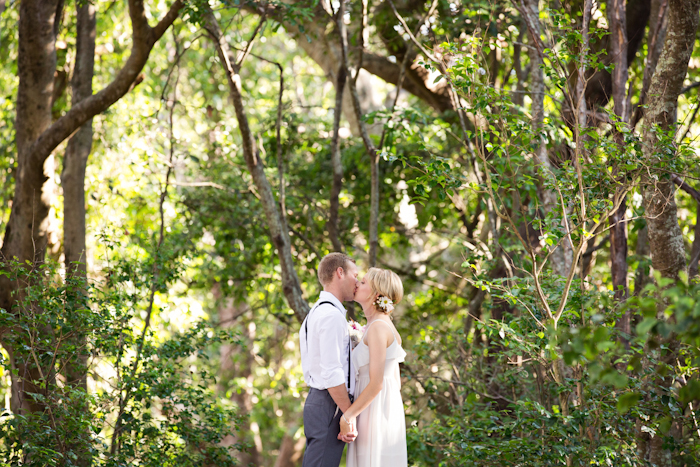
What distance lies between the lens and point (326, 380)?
3.20m

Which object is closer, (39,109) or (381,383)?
(381,383)

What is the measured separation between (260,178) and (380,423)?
2768 mm

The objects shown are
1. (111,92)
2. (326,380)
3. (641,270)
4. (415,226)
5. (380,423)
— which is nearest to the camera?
(326,380)

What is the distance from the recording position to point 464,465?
3.99 metres

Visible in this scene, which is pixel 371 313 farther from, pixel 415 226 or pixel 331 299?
pixel 415 226

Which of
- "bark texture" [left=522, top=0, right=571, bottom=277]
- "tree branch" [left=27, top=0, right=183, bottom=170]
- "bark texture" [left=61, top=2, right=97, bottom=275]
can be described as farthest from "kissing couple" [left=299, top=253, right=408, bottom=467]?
"bark texture" [left=61, top=2, right=97, bottom=275]

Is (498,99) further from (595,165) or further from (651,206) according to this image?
(651,206)

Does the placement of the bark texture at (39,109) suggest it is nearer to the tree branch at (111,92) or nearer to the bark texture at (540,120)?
the tree branch at (111,92)

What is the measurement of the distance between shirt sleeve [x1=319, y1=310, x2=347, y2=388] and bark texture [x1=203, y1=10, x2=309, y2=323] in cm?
195

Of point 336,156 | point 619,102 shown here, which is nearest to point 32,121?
point 336,156

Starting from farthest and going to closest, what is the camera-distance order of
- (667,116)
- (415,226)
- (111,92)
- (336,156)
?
(415,226), (336,156), (111,92), (667,116)

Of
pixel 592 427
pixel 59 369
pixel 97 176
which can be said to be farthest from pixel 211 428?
pixel 97 176

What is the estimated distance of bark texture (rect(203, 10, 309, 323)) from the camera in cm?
520

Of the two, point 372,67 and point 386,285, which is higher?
point 372,67
